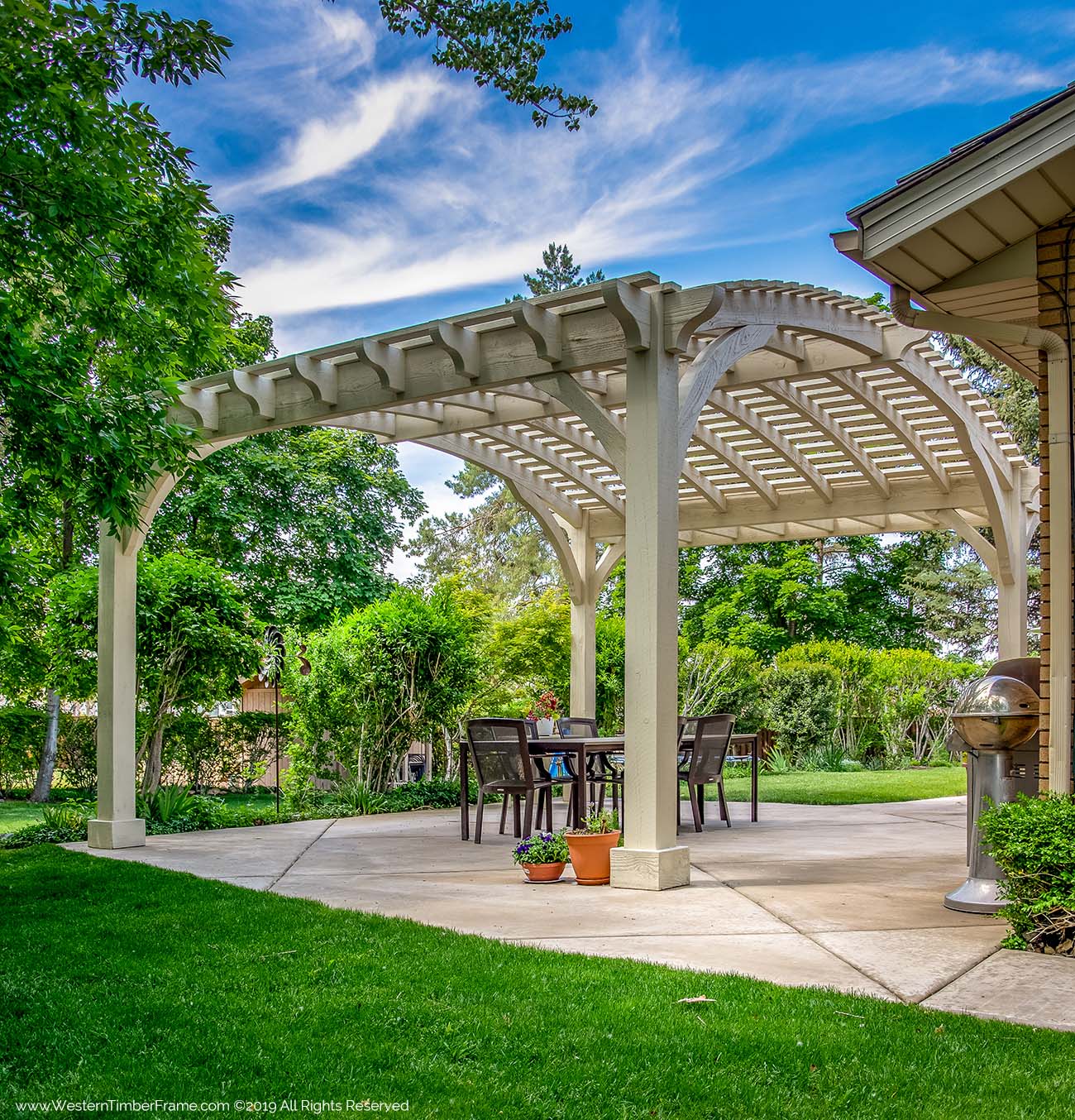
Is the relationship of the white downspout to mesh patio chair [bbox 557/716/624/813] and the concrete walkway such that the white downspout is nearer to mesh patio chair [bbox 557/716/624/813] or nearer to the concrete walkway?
the concrete walkway

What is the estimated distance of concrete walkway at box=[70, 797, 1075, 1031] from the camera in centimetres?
396

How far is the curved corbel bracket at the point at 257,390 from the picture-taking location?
7.75 metres

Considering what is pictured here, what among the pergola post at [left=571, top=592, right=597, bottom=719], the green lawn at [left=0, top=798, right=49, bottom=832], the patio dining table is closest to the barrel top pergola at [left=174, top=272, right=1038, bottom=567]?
the pergola post at [left=571, top=592, right=597, bottom=719]

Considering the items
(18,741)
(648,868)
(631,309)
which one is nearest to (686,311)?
(631,309)

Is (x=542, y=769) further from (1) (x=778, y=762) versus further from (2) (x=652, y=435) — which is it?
(1) (x=778, y=762)

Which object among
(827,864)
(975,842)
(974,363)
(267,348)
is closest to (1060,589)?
(975,842)

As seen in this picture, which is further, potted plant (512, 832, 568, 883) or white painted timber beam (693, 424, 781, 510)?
white painted timber beam (693, 424, 781, 510)

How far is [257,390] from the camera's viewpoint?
7.80m

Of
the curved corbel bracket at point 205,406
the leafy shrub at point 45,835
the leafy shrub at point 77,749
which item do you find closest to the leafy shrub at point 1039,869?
the curved corbel bracket at point 205,406

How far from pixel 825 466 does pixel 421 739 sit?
16.0 ft

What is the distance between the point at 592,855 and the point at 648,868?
0.34 m

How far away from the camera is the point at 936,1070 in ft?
9.64

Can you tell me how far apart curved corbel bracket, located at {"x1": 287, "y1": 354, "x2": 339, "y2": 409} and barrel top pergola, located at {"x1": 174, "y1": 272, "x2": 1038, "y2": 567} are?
1 cm

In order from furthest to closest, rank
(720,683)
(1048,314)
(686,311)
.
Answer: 1. (720,683)
2. (686,311)
3. (1048,314)
